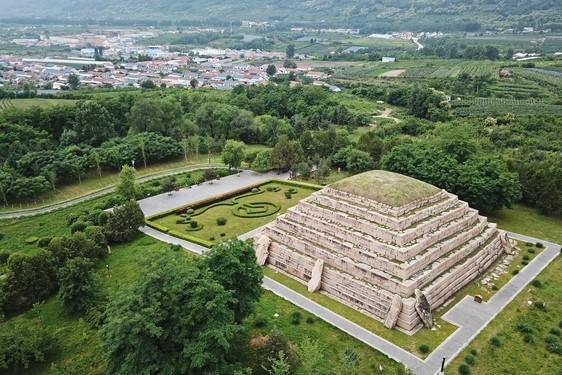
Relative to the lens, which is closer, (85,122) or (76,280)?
(76,280)

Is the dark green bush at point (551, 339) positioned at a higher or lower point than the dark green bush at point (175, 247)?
higher

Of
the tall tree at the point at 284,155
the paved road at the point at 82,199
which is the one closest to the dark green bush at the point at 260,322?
the paved road at the point at 82,199

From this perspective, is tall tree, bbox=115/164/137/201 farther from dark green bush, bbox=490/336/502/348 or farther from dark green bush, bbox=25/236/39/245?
dark green bush, bbox=490/336/502/348

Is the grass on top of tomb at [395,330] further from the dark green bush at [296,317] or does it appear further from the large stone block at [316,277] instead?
the dark green bush at [296,317]

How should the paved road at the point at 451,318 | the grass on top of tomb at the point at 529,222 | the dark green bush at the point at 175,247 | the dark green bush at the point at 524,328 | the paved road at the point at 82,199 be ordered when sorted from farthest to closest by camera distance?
the paved road at the point at 82,199 → the grass on top of tomb at the point at 529,222 → the dark green bush at the point at 175,247 → the dark green bush at the point at 524,328 → the paved road at the point at 451,318

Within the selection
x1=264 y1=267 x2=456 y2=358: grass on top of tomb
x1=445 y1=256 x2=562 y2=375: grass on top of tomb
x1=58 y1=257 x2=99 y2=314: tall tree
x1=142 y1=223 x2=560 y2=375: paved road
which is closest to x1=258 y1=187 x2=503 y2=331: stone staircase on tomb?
x1=264 y1=267 x2=456 y2=358: grass on top of tomb

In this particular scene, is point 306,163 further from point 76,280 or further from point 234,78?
point 234,78

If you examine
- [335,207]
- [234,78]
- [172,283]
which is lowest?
[234,78]

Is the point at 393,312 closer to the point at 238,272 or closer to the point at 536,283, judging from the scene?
the point at 238,272

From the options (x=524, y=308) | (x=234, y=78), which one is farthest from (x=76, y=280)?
(x=234, y=78)
